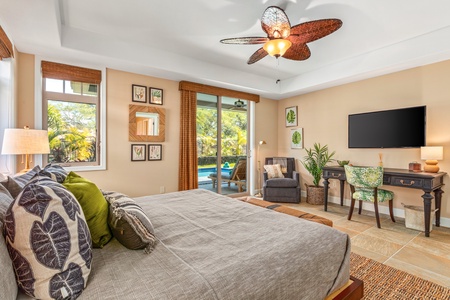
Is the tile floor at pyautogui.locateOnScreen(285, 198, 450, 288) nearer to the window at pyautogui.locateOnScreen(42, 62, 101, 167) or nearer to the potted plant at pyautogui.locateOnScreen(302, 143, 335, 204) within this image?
the potted plant at pyautogui.locateOnScreen(302, 143, 335, 204)

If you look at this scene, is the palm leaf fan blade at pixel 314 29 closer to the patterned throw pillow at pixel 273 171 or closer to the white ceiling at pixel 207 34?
the white ceiling at pixel 207 34

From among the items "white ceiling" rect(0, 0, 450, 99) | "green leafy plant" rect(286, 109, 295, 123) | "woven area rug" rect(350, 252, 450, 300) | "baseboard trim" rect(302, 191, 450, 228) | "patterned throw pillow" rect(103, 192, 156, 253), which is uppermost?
"white ceiling" rect(0, 0, 450, 99)

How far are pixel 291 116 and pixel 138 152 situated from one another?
3664 millimetres

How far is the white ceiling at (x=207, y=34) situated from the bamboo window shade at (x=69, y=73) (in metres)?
0.11

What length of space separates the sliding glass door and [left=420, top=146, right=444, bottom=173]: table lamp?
3.26m

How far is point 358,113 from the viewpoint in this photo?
13.9ft

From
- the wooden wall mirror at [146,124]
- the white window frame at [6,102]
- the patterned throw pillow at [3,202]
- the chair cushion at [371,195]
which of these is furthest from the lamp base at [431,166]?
the white window frame at [6,102]

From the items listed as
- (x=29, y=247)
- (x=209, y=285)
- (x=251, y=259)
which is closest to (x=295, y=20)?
(x=251, y=259)

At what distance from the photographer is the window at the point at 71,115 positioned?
10.7ft

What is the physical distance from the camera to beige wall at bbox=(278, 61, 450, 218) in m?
3.32

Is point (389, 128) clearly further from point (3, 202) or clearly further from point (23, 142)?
point (23, 142)

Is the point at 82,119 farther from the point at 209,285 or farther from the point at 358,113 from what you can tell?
the point at 358,113

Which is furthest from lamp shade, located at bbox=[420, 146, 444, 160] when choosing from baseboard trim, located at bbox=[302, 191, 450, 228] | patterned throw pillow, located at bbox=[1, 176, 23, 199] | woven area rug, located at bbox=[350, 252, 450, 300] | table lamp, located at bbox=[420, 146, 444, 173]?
patterned throw pillow, located at bbox=[1, 176, 23, 199]

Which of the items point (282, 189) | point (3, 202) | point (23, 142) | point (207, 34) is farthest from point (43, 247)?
point (282, 189)
